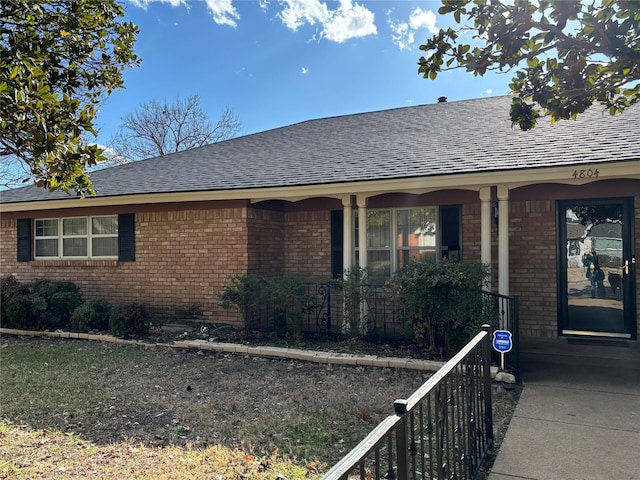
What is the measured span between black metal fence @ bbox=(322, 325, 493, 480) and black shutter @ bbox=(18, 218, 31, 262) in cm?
1002

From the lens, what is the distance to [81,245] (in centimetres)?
1021

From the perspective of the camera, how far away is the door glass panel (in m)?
7.22

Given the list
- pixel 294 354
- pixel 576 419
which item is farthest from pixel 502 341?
pixel 294 354

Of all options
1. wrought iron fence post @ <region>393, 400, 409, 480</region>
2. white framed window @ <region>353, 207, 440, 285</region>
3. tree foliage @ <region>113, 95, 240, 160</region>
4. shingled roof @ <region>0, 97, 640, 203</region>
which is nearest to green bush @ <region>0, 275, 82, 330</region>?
shingled roof @ <region>0, 97, 640, 203</region>

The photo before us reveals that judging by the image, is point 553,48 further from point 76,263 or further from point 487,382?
point 76,263

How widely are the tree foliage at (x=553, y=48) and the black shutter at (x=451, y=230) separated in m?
4.49

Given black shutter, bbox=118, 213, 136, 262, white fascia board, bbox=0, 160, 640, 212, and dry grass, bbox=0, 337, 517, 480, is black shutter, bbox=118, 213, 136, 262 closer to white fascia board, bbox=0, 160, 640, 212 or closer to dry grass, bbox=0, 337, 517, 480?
white fascia board, bbox=0, 160, 640, 212

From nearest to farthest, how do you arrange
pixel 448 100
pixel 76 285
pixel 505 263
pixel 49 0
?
pixel 49 0 < pixel 505 263 < pixel 76 285 < pixel 448 100

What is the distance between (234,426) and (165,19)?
11.1 m

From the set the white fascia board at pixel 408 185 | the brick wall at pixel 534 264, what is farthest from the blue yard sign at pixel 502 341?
the brick wall at pixel 534 264

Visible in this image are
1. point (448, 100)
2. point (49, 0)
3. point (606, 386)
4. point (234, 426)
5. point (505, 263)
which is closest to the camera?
point (49, 0)

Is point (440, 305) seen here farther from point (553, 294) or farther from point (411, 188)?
point (553, 294)

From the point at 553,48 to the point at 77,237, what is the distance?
33.0 feet

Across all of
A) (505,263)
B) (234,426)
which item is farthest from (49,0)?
(505,263)
